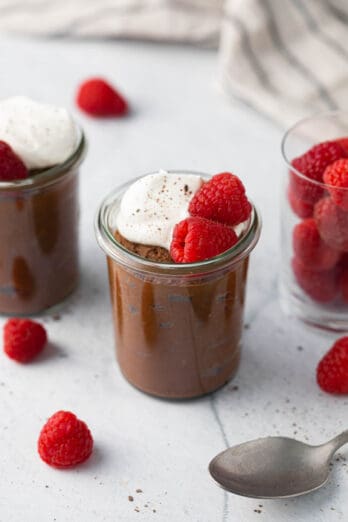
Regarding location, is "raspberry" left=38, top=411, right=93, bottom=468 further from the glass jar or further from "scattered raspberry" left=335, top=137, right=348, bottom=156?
"scattered raspberry" left=335, top=137, right=348, bottom=156

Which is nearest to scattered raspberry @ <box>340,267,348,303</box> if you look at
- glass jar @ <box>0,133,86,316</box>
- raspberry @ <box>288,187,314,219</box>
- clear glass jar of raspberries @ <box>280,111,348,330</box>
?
clear glass jar of raspberries @ <box>280,111,348,330</box>

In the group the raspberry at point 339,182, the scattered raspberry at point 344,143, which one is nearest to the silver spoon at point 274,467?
the raspberry at point 339,182

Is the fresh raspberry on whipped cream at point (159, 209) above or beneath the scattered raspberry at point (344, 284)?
Result: above

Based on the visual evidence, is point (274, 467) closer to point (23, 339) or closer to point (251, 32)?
point (23, 339)

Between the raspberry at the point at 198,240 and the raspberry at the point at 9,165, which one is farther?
the raspberry at the point at 9,165

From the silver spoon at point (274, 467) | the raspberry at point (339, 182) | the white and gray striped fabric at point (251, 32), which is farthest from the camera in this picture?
the white and gray striped fabric at point (251, 32)

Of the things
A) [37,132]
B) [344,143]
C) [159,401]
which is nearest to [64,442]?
[159,401]

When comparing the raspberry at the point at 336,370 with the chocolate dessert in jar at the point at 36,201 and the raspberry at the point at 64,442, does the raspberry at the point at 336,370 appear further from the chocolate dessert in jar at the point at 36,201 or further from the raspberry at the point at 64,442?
the chocolate dessert in jar at the point at 36,201

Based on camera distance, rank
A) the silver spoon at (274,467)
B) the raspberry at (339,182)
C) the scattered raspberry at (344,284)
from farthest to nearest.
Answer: the scattered raspberry at (344,284), the raspberry at (339,182), the silver spoon at (274,467)
